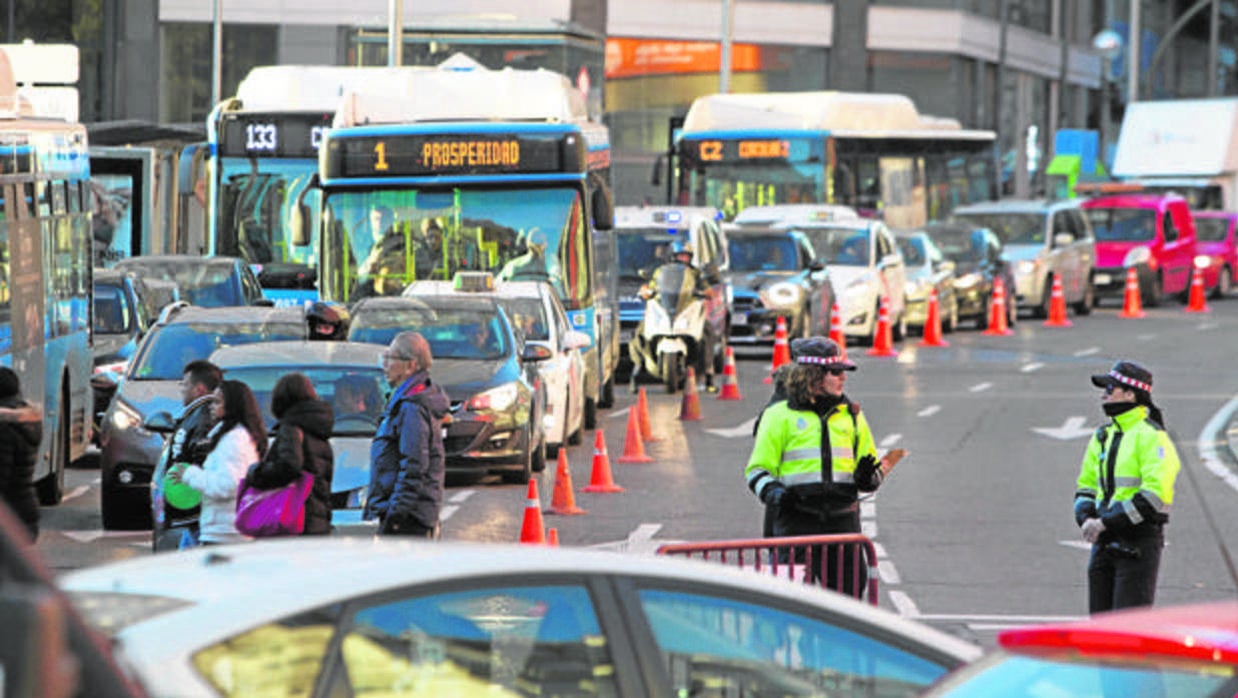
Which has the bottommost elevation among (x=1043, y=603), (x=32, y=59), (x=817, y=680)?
(x=1043, y=603)

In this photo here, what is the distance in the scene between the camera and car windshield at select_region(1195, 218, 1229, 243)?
50.9m

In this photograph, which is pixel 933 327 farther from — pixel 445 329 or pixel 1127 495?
pixel 1127 495

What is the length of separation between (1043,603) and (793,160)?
26.9 meters

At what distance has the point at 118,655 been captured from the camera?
401 centimetres

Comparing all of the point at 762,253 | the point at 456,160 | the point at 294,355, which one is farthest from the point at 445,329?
the point at 762,253

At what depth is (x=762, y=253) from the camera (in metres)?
33.2

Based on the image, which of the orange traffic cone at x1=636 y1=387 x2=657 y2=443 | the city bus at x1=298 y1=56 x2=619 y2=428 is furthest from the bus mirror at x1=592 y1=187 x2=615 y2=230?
the orange traffic cone at x1=636 y1=387 x2=657 y2=443

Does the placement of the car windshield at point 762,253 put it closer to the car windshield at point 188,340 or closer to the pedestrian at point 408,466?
the car windshield at point 188,340

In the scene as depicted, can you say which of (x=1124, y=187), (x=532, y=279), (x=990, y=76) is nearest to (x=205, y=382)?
(x=532, y=279)

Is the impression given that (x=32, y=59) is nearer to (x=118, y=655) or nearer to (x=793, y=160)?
(x=793, y=160)

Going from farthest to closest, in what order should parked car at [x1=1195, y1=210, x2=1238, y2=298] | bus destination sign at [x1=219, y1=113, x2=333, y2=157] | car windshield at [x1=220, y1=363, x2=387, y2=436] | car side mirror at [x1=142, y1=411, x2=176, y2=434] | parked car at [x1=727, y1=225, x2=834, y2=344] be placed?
parked car at [x1=1195, y1=210, x2=1238, y2=298] → parked car at [x1=727, y1=225, x2=834, y2=344] → bus destination sign at [x1=219, y1=113, x2=333, y2=157] → car side mirror at [x1=142, y1=411, x2=176, y2=434] → car windshield at [x1=220, y1=363, x2=387, y2=436]

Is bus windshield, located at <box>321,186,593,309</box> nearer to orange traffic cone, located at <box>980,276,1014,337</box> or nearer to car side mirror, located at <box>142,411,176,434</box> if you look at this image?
car side mirror, located at <box>142,411,176,434</box>

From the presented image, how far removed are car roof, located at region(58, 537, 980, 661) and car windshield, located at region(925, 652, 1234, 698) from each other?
61 cm

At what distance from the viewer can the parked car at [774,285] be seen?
32.1 m
